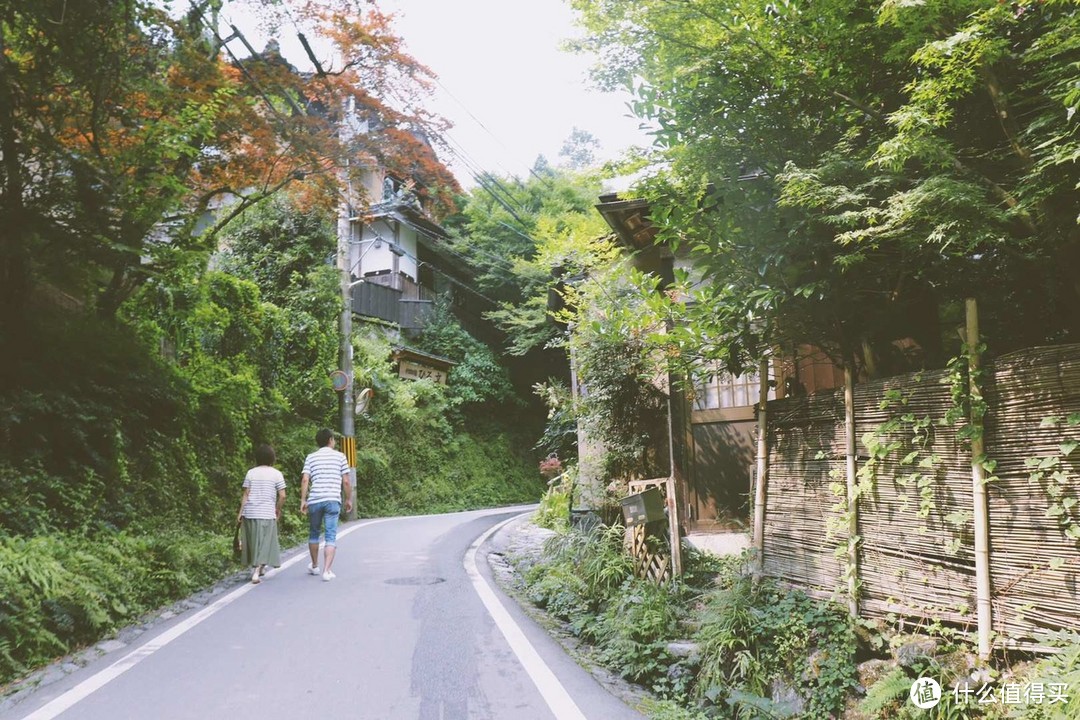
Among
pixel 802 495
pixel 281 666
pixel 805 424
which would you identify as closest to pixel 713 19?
pixel 805 424

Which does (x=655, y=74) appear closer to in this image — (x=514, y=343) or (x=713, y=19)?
(x=713, y=19)

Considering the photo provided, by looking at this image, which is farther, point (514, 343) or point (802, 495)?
point (514, 343)

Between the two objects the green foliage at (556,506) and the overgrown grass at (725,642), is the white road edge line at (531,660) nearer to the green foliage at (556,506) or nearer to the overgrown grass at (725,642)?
the overgrown grass at (725,642)

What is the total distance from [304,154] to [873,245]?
10.1 metres

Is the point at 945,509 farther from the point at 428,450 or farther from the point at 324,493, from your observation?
the point at 428,450

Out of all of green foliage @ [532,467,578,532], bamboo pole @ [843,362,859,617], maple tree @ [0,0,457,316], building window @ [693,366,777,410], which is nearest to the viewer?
bamboo pole @ [843,362,859,617]

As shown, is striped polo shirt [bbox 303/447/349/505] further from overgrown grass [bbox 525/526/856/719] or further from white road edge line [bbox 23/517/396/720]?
overgrown grass [bbox 525/526/856/719]

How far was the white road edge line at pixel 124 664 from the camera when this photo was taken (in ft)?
15.2

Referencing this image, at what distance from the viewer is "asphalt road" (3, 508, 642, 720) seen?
15.1ft

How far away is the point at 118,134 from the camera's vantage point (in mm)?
10117

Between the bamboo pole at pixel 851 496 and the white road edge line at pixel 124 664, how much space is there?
580cm

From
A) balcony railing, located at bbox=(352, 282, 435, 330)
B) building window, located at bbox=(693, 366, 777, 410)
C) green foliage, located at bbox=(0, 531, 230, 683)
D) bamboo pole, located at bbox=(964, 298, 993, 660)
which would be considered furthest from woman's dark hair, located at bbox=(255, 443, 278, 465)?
balcony railing, located at bbox=(352, 282, 435, 330)

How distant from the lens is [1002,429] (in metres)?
4.42

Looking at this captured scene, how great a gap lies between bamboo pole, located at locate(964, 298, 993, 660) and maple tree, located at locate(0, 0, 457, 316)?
936cm
